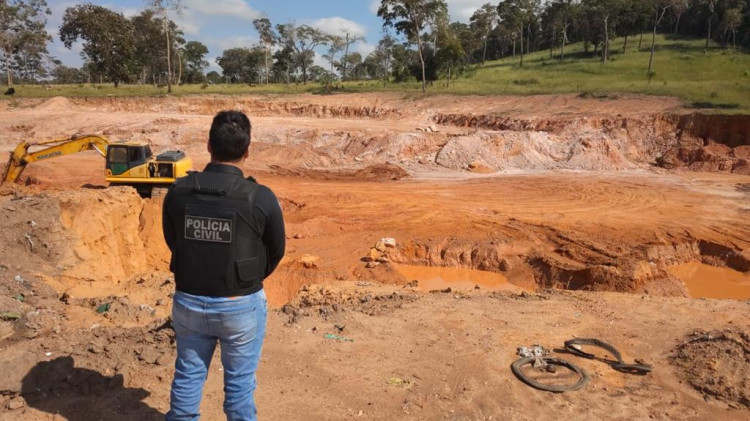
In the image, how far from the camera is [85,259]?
24.6 feet

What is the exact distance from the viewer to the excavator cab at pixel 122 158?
11945mm

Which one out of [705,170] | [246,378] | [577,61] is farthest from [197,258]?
[577,61]

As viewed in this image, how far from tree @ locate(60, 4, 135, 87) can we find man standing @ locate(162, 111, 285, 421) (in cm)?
3903

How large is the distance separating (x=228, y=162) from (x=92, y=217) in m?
7.09

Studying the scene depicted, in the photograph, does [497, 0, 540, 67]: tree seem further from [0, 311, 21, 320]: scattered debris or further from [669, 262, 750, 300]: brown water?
[0, 311, 21, 320]: scattered debris

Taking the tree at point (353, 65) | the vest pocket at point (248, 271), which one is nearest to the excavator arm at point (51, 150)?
the vest pocket at point (248, 271)

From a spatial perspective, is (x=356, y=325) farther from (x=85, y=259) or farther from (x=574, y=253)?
(x=574, y=253)

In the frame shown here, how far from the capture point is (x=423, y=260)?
10.9 metres

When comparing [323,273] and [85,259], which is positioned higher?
[85,259]

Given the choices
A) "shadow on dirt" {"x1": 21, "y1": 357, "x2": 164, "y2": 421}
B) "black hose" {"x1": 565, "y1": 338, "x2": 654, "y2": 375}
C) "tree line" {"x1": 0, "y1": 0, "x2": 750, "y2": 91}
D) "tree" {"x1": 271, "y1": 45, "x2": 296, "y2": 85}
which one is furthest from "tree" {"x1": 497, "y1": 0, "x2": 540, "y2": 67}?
"shadow on dirt" {"x1": 21, "y1": 357, "x2": 164, "y2": 421}

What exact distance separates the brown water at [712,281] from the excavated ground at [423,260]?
2.3 inches

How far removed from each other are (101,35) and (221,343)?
39916 millimetres

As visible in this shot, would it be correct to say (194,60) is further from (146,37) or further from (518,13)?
(518,13)

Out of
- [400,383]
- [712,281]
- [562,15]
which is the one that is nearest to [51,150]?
[400,383]
